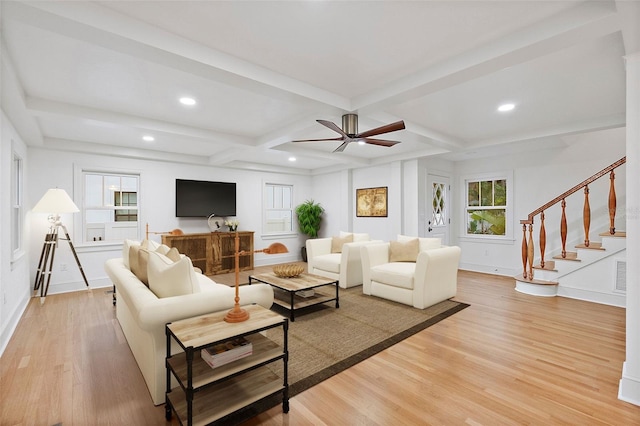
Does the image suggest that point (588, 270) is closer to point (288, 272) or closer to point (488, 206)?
point (488, 206)

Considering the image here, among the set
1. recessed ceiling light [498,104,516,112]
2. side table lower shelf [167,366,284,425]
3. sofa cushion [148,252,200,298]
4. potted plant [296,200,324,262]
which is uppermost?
recessed ceiling light [498,104,516,112]

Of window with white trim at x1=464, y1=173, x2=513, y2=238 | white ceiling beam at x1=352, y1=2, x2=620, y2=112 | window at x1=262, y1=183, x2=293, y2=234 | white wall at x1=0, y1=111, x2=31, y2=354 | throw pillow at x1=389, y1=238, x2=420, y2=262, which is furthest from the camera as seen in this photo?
window at x1=262, y1=183, x2=293, y2=234

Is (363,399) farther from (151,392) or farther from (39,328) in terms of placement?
(39,328)

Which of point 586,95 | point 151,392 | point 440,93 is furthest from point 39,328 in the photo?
point 586,95

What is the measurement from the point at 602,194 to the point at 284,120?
523 centimetres

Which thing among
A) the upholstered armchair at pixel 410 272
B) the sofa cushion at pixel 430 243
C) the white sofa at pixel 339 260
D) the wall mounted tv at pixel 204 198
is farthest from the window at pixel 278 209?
the sofa cushion at pixel 430 243

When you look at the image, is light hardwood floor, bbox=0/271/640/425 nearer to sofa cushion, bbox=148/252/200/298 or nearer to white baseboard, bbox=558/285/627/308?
white baseboard, bbox=558/285/627/308

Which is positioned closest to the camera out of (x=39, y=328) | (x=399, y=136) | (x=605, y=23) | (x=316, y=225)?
(x=605, y=23)

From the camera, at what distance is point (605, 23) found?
1817mm

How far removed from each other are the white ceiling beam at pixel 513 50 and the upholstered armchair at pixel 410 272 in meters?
2.02

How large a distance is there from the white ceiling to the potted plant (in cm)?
358

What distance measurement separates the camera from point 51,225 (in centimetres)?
466

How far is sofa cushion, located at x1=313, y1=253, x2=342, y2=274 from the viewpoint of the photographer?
16.4ft

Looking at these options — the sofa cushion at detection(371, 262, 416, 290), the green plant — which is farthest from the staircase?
the green plant
